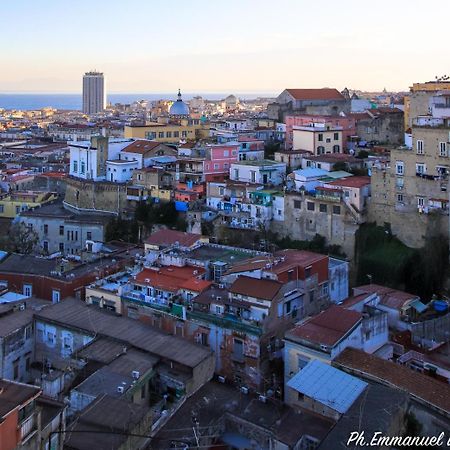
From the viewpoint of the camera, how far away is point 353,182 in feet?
68.9

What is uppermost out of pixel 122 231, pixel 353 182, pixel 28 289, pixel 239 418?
pixel 353 182

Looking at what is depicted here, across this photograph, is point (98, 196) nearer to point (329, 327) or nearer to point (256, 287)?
point (256, 287)

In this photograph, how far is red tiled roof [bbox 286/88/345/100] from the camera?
34.9 m

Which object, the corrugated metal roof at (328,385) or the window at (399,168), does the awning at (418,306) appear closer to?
the corrugated metal roof at (328,385)

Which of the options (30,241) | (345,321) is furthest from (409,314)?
(30,241)

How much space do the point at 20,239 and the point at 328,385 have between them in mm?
15821

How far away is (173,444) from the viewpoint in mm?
9914

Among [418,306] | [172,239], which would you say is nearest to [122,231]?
[172,239]

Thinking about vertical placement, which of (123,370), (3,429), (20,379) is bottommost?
(20,379)

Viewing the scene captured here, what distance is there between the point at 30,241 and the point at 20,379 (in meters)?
11.8

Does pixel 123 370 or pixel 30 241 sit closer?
pixel 123 370

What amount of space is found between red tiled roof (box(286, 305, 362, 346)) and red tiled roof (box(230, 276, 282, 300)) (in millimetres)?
1028

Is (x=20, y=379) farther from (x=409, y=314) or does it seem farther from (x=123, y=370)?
(x=409, y=314)

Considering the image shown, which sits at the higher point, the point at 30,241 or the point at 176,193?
the point at 176,193
